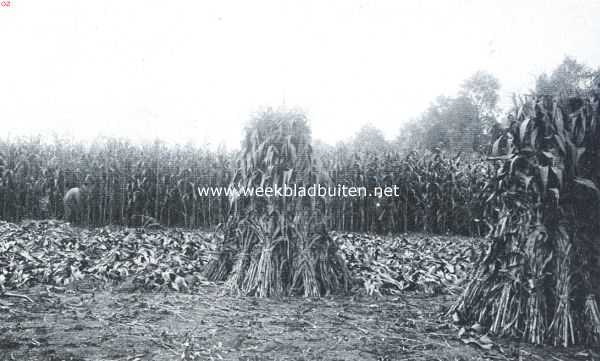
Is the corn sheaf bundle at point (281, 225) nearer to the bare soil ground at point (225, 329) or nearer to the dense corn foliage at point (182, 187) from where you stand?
the bare soil ground at point (225, 329)

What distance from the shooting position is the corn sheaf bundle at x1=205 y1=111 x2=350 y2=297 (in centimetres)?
443

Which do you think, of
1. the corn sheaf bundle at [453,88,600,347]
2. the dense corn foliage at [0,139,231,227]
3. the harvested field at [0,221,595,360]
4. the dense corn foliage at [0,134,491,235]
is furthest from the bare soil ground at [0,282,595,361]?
the dense corn foliage at [0,139,231,227]

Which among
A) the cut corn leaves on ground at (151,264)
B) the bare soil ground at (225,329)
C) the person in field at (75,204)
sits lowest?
the bare soil ground at (225,329)

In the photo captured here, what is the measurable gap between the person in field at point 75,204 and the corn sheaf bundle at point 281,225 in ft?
21.9

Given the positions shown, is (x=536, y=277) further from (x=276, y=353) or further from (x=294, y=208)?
(x=294, y=208)

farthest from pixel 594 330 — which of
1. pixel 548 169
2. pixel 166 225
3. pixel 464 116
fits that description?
pixel 464 116

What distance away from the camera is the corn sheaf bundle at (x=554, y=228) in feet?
10.2

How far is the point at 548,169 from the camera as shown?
310 centimetres

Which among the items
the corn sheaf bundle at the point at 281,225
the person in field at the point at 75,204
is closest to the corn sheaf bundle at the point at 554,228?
the corn sheaf bundle at the point at 281,225

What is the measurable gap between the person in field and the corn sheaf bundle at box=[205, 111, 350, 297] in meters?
6.67

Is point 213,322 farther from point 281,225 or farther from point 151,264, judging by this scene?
point 151,264

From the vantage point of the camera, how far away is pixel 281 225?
4434 mm

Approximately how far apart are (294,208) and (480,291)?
185 cm

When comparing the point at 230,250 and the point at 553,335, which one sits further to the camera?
the point at 230,250
